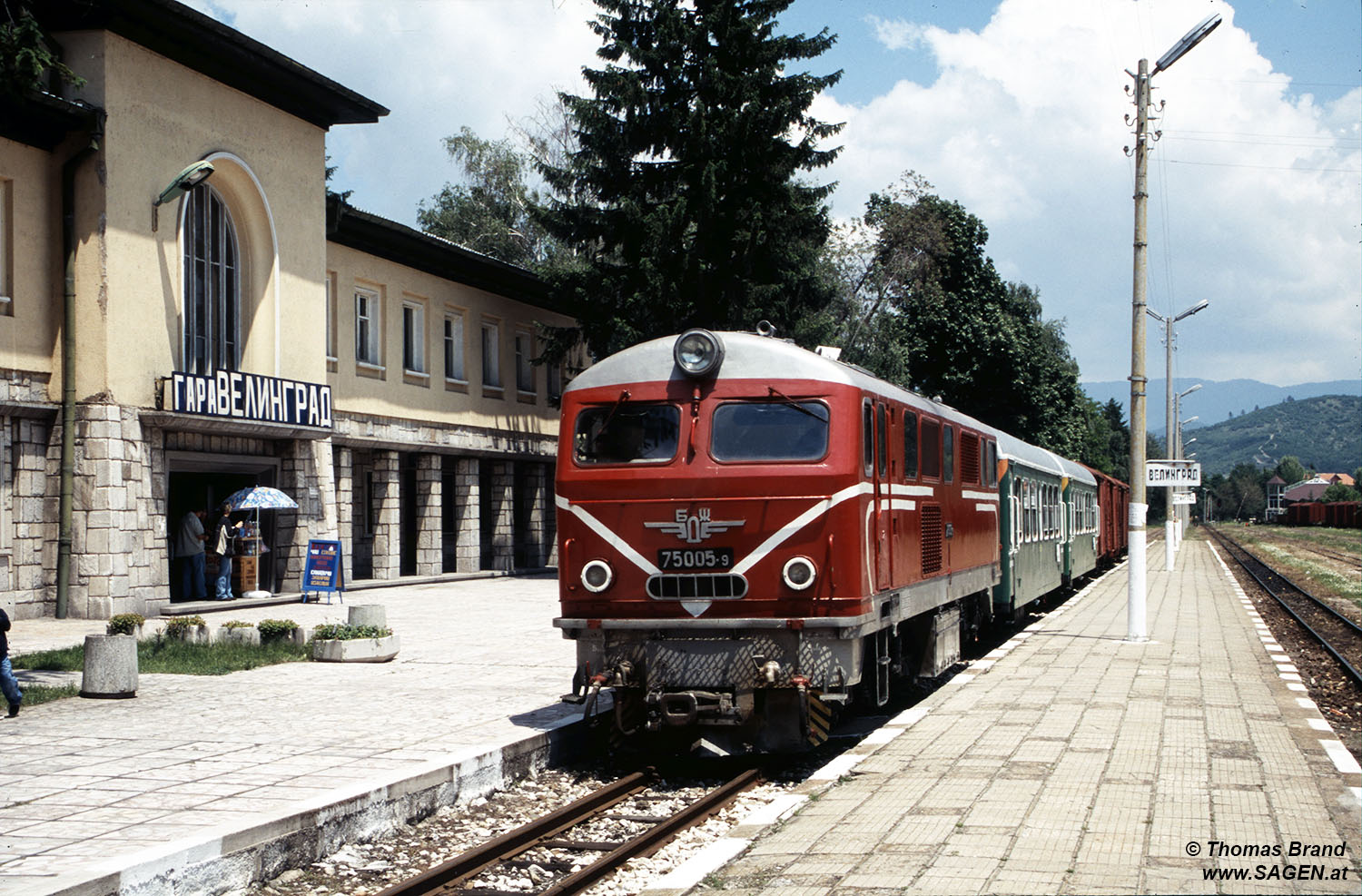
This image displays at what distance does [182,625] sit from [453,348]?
16473 mm

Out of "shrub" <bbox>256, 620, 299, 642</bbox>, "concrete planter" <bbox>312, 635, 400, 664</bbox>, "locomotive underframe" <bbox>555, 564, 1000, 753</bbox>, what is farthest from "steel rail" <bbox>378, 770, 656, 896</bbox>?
"shrub" <bbox>256, 620, 299, 642</bbox>

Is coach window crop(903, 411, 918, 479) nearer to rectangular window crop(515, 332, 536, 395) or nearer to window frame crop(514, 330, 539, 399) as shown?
window frame crop(514, 330, 539, 399)

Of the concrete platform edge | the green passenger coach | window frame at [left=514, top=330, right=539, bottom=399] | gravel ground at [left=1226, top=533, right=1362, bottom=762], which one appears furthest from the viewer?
window frame at [left=514, top=330, right=539, bottom=399]

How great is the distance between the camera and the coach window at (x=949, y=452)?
43.1ft

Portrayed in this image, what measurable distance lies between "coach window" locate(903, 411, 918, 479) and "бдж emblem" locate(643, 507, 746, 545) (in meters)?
2.29

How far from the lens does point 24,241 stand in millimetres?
18984

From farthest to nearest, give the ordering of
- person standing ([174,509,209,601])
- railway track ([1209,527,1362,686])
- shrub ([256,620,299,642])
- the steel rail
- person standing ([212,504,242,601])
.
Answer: person standing ([212,504,242,601]), person standing ([174,509,209,601]), railway track ([1209,527,1362,686]), shrub ([256,620,299,642]), the steel rail

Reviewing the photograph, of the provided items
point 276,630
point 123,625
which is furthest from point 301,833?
point 276,630

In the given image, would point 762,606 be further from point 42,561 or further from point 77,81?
point 42,561

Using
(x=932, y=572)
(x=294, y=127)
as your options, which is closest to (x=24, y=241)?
(x=294, y=127)

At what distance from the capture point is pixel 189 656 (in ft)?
47.6

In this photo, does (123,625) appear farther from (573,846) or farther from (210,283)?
(210,283)

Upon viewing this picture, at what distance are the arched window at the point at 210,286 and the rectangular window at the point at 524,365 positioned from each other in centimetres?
1244

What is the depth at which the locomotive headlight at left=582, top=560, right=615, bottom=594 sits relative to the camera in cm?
969
